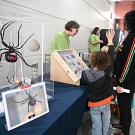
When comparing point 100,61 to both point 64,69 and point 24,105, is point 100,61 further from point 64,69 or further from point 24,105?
point 24,105

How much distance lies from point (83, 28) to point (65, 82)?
129 inches

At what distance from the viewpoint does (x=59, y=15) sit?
130 inches

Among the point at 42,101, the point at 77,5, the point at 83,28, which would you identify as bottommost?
the point at 42,101

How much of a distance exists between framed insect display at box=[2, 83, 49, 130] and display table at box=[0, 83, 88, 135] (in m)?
0.03

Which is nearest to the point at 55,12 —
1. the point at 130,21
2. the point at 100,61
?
the point at 130,21

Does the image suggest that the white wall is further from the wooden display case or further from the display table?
the display table

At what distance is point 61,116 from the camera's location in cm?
115

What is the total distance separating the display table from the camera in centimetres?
97

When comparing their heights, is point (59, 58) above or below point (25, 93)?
above

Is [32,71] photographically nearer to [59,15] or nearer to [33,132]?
[33,132]

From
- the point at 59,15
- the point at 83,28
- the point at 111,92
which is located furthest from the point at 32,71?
the point at 83,28

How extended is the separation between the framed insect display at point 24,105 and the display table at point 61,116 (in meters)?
0.03

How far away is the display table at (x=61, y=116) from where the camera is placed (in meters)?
0.97

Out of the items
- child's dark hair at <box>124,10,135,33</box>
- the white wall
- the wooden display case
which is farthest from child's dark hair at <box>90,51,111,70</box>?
the white wall
